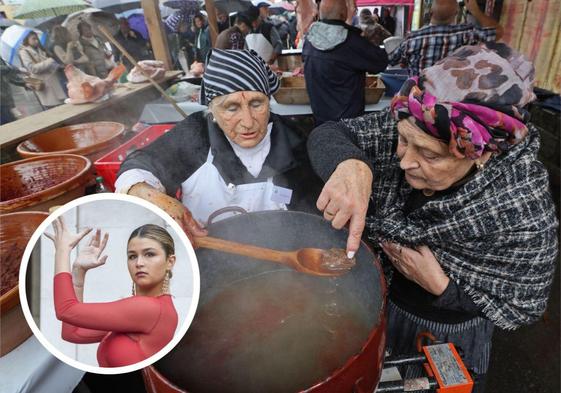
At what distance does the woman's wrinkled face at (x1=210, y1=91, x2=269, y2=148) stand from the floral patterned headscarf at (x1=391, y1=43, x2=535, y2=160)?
0.67 meters

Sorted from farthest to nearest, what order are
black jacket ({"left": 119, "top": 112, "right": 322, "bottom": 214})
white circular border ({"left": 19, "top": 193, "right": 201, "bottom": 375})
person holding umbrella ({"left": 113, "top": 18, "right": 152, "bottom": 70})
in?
1. person holding umbrella ({"left": 113, "top": 18, "right": 152, "bottom": 70})
2. black jacket ({"left": 119, "top": 112, "right": 322, "bottom": 214})
3. white circular border ({"left": 19, "top": 193, "right": 201, "bottom": 375})

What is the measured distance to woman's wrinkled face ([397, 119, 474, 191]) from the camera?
102 cm

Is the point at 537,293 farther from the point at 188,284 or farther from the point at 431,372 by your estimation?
the point at 188,284

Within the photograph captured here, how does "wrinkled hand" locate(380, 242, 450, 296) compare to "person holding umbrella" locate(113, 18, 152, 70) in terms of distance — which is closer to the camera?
"wrinkled hand" locate(380, 242, 450, 296)

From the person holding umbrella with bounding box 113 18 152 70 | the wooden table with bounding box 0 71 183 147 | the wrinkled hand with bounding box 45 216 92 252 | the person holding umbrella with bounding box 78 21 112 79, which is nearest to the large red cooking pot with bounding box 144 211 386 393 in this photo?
the wrinkled hand with bounding box 45 216 92 252

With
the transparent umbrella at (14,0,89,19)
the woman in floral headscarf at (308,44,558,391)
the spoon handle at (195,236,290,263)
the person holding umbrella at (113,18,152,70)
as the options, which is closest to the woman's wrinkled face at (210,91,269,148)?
the woman in floral headscarf at (308,44,558,391)

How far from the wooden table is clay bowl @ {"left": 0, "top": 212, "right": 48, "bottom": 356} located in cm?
131

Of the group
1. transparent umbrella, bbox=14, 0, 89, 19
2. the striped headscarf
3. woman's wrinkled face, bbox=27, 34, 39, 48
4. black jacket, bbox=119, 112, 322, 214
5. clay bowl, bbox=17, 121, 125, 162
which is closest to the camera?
the striped headscarf

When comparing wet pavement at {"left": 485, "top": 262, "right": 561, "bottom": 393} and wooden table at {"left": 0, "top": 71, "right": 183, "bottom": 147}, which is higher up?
wooden table at {"left": 0, "top": 71, "right": 183, "bottom": 147}

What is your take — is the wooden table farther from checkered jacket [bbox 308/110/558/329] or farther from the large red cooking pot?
checkered jacket [bbox 308/110/558/329]

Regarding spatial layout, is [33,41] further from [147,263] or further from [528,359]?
[528,359]

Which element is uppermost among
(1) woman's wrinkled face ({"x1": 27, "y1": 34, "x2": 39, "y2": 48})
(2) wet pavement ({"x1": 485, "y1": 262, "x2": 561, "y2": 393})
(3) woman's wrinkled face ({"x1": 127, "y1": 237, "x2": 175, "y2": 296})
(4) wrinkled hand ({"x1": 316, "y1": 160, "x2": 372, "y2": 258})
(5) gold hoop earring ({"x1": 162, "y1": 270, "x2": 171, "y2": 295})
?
(1) woman's wrinkled face ({"x1": 27, "y1": 34, "x2": 39, "y2": 48})

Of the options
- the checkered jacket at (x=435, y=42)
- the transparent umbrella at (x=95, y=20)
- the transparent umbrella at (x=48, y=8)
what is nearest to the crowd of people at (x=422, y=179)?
the checkered jacket at (x=435, y=42)

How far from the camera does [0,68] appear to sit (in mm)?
5238
